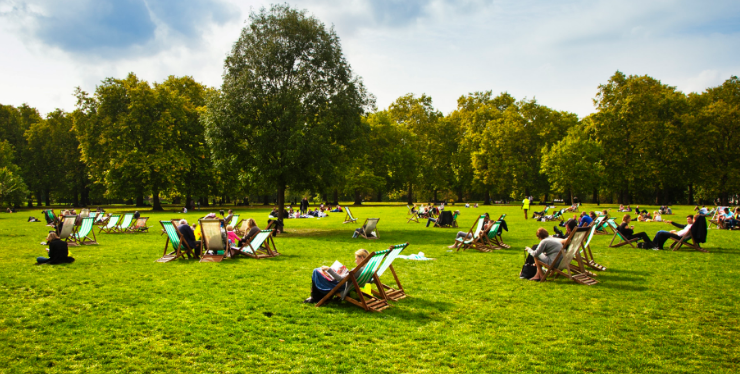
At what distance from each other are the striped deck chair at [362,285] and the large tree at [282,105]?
1225cm

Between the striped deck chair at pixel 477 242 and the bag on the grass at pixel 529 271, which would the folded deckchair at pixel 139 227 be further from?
the bag on the grass at pixel 529 271

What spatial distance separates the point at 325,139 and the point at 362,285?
13.4 m

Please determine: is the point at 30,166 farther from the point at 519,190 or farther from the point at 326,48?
the point at 519,190

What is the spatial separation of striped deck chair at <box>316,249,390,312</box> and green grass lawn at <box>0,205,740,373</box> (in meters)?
0.16

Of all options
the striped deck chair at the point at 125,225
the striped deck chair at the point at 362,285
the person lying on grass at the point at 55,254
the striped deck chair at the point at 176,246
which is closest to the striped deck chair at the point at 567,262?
the striped deck chair at the point at 362,285

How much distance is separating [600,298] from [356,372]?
5.08m

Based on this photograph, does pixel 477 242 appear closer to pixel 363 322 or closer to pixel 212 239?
pixel 212 239

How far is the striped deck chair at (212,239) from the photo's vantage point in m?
11.2

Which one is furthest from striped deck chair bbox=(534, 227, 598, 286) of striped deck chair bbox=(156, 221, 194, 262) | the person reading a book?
striped deck chair bbox=(156, 221, 194, 262)

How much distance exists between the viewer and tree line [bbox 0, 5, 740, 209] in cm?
1947

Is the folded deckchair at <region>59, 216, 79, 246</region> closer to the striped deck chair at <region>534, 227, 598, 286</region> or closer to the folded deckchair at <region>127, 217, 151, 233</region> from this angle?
the folded deckchair at <region>127, 217, 151, 233</region>

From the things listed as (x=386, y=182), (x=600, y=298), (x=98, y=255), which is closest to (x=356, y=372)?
(x=600, y=298)

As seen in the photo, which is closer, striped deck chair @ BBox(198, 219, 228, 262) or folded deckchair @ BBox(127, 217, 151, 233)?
striped deck chair @ BBox(198, 219, 228, 262)

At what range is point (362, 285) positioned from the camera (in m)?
6.63
